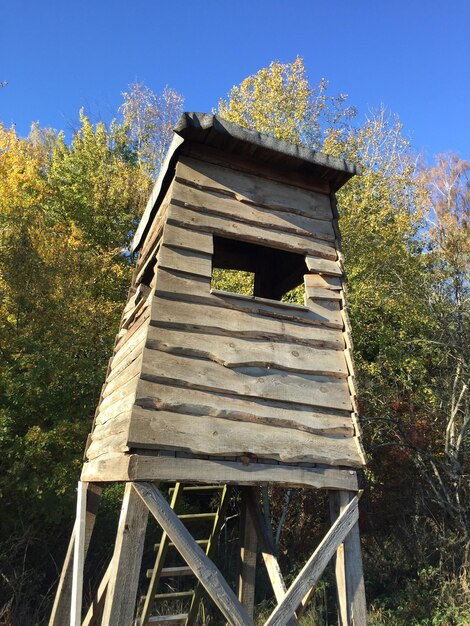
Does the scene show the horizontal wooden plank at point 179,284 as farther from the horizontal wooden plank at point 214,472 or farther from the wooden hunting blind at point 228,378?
the horizontal wooden plank at point 214,472

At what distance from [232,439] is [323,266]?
2.32 m

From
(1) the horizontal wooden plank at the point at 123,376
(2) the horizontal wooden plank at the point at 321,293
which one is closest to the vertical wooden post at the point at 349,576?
(2) the horizontal wooden plank at the point at 321,293

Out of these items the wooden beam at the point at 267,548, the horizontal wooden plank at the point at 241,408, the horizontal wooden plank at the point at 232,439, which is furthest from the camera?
the wooden beam at the point at 267,548

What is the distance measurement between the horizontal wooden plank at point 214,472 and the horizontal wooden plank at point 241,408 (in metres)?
0.39

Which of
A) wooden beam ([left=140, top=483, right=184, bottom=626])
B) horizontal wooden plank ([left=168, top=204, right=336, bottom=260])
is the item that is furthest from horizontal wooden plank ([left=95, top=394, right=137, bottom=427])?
horizontal wooden plank ([left=168, top=204, right=336, bottom=260])

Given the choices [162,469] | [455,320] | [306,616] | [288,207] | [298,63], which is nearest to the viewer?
[162,469]

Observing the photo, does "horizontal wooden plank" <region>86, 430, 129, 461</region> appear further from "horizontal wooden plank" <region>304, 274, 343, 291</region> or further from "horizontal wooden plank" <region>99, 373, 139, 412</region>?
"horizontal wooden plank" <region>304, 274, 343, 291</region>

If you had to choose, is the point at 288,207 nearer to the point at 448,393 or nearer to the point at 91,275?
the point at 448,393

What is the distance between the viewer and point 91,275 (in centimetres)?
1462

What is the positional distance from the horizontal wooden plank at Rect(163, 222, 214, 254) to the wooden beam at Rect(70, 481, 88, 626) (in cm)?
296

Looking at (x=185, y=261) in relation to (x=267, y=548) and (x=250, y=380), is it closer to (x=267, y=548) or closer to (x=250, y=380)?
(x=250, y=380)

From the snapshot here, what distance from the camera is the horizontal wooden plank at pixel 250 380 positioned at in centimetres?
433

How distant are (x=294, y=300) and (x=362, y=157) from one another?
692 cm

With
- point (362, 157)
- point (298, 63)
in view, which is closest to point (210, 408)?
point (362, 157)
